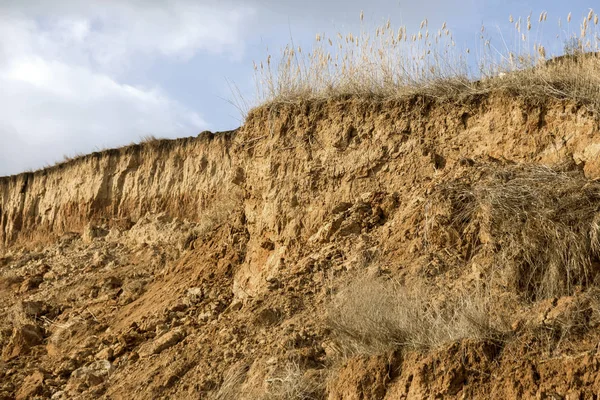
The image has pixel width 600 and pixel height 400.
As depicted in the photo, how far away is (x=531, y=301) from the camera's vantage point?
285 inches

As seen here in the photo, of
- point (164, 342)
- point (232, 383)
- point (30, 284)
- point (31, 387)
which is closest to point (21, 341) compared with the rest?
point (31, 387)

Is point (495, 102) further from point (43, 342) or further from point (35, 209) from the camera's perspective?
point (35, 209)

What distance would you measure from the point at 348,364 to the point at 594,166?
343 cm

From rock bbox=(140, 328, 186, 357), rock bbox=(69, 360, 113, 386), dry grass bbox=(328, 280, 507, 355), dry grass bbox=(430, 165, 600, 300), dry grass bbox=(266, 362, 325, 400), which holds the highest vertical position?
dry grass bbox=(430, 165, 600, 300)

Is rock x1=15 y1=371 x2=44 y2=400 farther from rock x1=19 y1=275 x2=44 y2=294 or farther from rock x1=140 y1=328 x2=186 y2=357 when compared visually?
rock x1=19 y1=275 x2=44 y2=294

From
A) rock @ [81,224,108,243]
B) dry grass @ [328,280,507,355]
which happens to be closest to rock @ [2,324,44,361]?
rock @ [81,224,108,243]

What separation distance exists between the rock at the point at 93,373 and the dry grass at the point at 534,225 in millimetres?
4362

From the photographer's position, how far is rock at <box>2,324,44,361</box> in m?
11.4

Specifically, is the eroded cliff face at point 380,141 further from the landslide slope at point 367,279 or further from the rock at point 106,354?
the rock at point 106,354

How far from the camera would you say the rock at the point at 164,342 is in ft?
30.5

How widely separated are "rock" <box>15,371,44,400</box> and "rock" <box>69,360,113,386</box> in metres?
0.43

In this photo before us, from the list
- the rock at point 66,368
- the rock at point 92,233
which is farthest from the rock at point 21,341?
the rock at point 92,233

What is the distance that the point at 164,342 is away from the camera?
30.6 ft

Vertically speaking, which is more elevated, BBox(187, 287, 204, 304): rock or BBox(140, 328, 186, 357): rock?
BBox(187, 287, 204, 304): rock
